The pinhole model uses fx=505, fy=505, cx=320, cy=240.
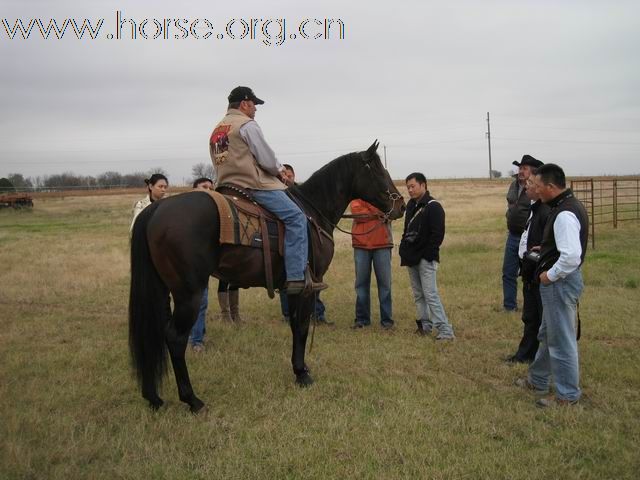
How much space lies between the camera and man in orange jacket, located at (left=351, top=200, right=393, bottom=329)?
7.63m

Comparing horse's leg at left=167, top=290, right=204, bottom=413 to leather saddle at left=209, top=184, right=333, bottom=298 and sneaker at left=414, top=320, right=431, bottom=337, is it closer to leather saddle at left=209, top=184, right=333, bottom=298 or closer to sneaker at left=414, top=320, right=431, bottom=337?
leather saddle at left=209, top=184, right=333, bottom=298

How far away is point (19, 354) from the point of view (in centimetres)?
629

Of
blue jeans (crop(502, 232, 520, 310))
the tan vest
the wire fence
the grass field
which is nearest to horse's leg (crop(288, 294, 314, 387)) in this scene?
the grass field

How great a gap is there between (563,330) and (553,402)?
27.3 inches

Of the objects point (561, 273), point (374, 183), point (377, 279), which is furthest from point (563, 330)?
point (377, 279)

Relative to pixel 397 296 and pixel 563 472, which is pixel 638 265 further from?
pixel 563 472

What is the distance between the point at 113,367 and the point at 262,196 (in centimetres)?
274

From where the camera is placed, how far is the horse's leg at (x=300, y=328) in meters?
5.46

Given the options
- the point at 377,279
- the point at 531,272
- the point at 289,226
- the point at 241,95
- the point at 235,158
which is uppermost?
the point at 241,95

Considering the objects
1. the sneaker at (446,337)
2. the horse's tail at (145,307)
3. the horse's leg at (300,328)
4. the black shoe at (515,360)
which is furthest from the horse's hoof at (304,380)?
the black shoe at (515,360)

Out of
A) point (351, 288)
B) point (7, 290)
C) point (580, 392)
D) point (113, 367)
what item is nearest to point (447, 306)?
point (351, 288)

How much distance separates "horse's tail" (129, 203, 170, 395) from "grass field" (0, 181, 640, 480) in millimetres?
503

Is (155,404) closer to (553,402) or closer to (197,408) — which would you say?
(197,408)

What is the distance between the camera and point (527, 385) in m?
5.24
